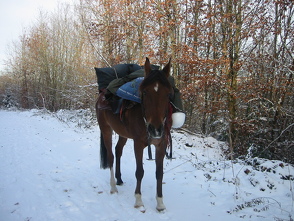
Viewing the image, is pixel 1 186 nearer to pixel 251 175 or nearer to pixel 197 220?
pixel 197 220

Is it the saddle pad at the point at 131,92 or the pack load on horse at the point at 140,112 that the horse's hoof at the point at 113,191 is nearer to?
the pack load on horse at the point at 140,112

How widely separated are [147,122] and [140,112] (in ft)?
1.51

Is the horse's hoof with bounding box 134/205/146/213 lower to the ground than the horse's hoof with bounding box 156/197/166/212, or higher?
lower

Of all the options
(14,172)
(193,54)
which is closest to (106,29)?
(193,54)

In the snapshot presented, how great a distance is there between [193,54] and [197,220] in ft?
21.2

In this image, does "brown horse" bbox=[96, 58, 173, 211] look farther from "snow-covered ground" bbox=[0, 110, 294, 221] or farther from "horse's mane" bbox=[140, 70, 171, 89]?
"snow-covered ground" bbox=[0, 110, 294, 221]

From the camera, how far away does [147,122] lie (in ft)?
8.42

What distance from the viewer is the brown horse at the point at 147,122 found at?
2.50 meters

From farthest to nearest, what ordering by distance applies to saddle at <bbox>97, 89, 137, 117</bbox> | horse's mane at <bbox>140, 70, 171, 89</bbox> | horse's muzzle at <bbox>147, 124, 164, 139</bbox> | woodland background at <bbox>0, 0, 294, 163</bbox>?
woodland background at <bbox>0, 0, 294, 163</bbox> < saddle at <bbox>97, 89, 137, 117</bbox> < horse's mane at <bbox>140, 70, 171, 89</bbox> < horse's muzzle at <bbox>147, 124, 164, 139</bbox>

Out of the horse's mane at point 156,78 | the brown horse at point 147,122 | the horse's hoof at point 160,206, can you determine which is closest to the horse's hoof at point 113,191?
the brown horse at point 147,122

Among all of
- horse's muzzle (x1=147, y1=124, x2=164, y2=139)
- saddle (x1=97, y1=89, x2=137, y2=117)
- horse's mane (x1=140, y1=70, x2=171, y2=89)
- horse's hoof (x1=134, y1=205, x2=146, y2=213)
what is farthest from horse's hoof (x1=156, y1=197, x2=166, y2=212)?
horse's mane (x1=140, y1=70, x2=171, y2=89)

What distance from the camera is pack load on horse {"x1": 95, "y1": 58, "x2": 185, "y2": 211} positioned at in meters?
2.52

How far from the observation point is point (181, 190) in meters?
3.63

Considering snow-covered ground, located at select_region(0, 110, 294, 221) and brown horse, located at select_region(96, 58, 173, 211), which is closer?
brown horse, located at select_region(96, 58, 173, 211)
